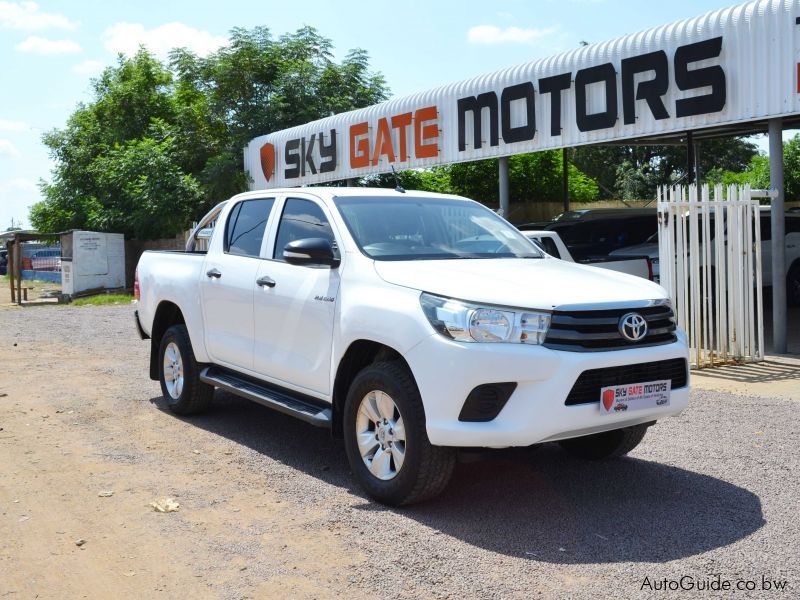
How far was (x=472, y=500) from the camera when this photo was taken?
17.4ft

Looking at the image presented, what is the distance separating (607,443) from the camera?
19.7 feet

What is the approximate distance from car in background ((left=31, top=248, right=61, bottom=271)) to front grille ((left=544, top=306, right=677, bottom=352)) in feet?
116

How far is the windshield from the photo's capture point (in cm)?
586

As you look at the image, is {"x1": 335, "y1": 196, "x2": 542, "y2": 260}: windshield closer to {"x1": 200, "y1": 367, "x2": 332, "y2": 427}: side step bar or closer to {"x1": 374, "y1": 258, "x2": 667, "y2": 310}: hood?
{"x1": 374, "y1": 258, "x2": 667, "y2": 310}: hood

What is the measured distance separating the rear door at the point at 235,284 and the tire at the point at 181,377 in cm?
48

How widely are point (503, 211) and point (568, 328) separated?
35.8ft

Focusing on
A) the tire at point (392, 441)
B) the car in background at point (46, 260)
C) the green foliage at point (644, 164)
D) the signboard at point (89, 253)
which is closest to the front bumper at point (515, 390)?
the tire at point (392, 441)

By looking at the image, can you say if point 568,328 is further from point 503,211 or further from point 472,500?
point 503,211

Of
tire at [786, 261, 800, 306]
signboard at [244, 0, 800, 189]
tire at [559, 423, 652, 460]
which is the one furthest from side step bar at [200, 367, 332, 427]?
tire at [786, 261, 800, 306]

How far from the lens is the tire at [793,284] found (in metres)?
16.5

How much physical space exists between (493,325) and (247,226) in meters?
3.03

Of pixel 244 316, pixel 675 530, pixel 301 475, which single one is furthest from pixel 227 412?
pixel 675 530

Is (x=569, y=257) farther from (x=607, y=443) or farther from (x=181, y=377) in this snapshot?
(x=607, y=443)

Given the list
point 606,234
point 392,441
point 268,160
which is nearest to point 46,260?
point 268,160
